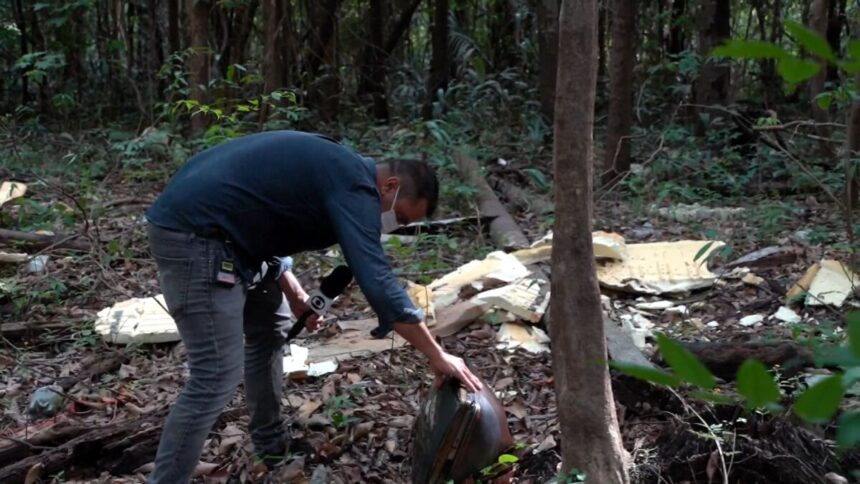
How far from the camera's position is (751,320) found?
470 cm

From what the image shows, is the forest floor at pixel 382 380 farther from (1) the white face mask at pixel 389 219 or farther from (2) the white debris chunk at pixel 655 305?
(1) the white face mask at pixel 389 219

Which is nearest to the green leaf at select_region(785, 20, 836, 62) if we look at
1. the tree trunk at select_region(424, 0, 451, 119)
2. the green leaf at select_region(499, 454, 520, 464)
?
the green leaf at select_region(499, 454, 520, 464)

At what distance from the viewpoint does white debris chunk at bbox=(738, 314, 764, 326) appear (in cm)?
467

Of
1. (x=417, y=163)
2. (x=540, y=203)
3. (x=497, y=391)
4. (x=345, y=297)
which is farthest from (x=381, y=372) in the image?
(x=540, y=203)

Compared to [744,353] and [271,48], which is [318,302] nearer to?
[744,353]

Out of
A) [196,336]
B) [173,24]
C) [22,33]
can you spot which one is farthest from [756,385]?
[22,33]

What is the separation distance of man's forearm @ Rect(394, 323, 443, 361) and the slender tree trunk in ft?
41.7

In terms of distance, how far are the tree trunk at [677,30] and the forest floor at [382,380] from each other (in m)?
6.73

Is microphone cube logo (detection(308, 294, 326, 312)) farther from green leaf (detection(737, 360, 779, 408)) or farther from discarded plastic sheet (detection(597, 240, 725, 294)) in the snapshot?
green leaf (detection(737, 360, 779, 408))

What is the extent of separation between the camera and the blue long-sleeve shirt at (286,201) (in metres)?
2.73

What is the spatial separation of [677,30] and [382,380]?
11.0 m

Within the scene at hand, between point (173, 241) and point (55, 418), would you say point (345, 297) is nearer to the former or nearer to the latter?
point (55, 418)

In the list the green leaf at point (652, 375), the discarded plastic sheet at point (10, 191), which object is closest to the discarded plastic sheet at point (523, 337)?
the green leaf at point (652, 375)

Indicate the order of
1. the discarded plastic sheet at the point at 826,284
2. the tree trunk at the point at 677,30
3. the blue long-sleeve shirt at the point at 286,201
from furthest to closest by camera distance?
the tree trunk at the point at 677,30
the discarded plastic sheet at the point at 826,284
the blue long-sleeve shirt at the point at 286,201
